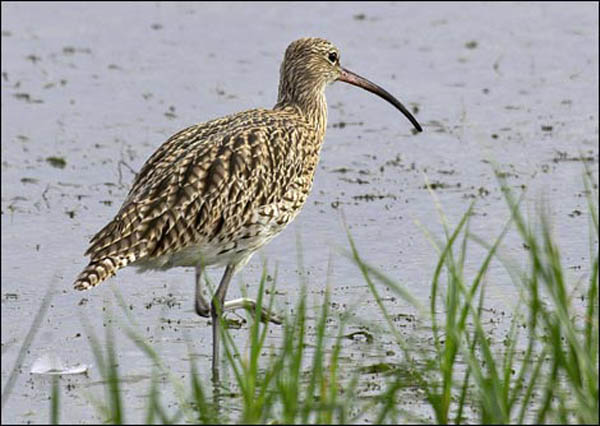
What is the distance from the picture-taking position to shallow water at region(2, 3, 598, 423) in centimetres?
973

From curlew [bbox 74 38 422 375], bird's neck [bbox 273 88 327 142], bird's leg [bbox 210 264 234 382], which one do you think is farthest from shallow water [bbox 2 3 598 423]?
bird's neck [bbox 273 88 327 142]

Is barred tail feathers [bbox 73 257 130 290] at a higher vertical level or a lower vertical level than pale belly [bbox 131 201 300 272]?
lower

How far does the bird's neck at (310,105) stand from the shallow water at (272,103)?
903 millimetres

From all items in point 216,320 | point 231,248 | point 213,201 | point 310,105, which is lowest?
point 216,320

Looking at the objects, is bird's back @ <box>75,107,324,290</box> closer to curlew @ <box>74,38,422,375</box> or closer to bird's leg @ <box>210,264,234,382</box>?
curlew @ <box>74,38,422,375</box>

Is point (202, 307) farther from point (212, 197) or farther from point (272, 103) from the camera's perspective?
point (272, 103)

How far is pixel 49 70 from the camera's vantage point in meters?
14.9

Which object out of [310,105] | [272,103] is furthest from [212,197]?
[272,103]

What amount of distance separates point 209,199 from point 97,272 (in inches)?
29.0

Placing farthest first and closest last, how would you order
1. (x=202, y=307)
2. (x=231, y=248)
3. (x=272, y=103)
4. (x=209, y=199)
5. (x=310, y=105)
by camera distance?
(x=272, y=103) → (x=310, y=105) → (x=202, y=307) → (x=231, y=248) → (x=209, y=199)

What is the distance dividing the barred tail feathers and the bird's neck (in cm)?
181

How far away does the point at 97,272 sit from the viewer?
8141mm

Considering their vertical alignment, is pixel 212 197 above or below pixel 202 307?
above

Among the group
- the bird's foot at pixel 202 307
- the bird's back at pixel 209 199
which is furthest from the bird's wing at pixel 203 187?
the bird's foot at pixel 202 307
